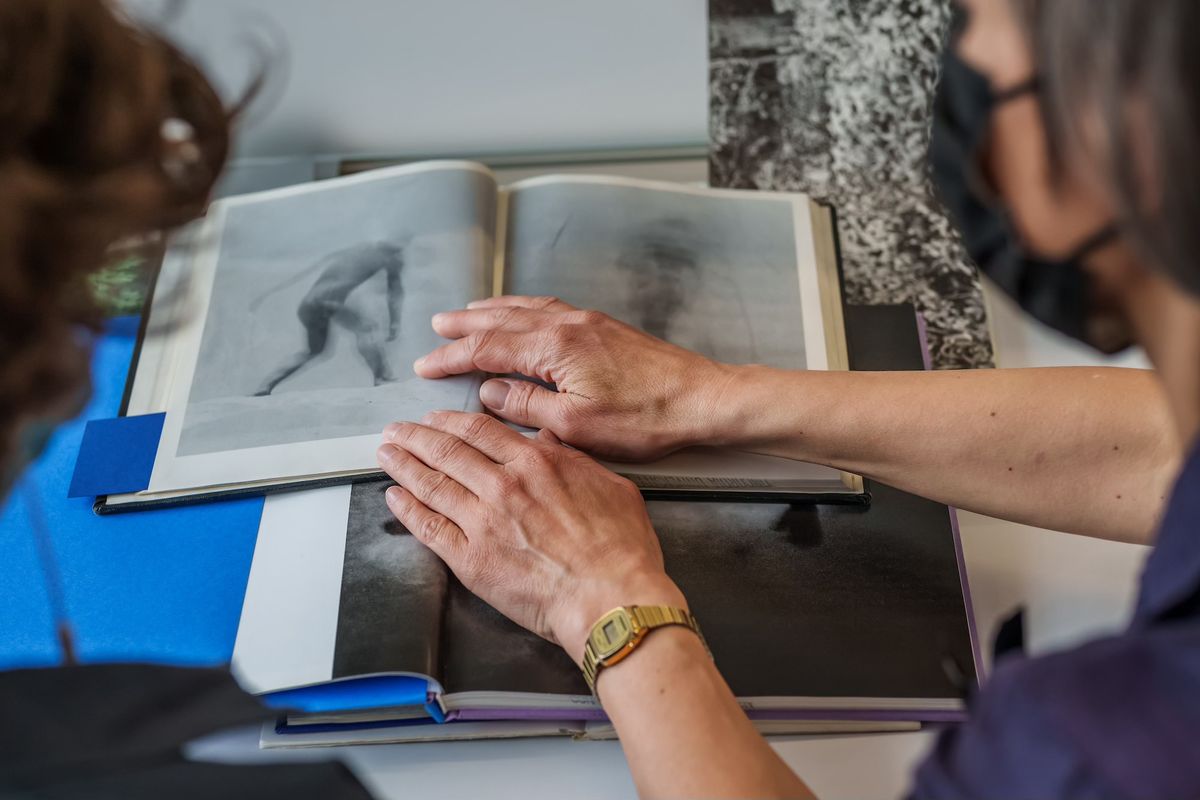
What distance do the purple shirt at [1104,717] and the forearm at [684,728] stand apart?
0.58 ft

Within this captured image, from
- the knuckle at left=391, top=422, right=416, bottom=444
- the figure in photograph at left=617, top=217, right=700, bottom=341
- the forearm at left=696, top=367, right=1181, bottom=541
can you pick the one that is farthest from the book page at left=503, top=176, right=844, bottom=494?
the knuckle at left=391, top=422, right=416, bottom=444

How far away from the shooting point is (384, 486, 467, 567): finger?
33.7 inches

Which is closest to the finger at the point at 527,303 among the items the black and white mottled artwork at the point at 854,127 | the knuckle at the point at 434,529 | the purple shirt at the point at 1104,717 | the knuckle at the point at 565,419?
the knuckle at the point at 565,419

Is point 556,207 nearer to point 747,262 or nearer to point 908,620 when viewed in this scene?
Answer: point 747,262

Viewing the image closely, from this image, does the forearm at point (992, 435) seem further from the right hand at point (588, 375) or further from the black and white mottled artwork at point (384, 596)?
the black and white mottled artwork at point (384, 596)

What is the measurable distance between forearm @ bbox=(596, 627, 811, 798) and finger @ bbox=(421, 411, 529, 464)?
8.4 inches

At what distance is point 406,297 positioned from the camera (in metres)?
1.03

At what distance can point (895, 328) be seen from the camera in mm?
1093

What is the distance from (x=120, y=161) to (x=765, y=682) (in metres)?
0.56

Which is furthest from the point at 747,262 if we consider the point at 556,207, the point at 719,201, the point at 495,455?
the point at 495,455

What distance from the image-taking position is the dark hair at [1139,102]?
0.42m

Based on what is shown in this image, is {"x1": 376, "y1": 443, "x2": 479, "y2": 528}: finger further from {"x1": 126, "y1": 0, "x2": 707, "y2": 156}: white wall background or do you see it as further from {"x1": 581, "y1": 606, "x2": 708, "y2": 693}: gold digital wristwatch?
{"x1": 126, "y1": 0, "x2": 707, "y2": 156}: white wall background

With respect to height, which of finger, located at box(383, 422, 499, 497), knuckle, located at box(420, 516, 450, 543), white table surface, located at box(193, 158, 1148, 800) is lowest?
white table surface, located at box(193, 158, 1148, 800)

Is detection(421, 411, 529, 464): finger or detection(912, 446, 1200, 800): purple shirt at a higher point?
detection(912, 446, 1200, 800): purple shirt
